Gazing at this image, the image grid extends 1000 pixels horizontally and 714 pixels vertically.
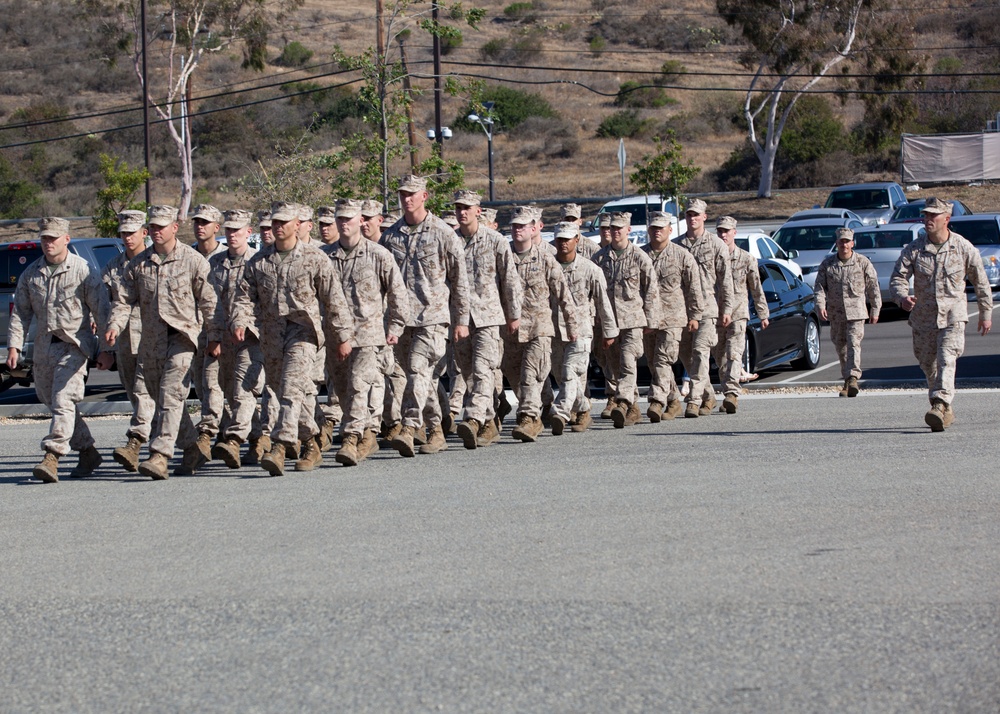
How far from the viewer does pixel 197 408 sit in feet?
49.1

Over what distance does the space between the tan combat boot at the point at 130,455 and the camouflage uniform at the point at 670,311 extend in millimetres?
4724

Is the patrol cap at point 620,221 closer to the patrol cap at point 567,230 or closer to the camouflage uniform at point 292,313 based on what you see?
the patrol cap at point 567,230

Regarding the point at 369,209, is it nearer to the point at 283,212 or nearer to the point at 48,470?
the point at 283,212

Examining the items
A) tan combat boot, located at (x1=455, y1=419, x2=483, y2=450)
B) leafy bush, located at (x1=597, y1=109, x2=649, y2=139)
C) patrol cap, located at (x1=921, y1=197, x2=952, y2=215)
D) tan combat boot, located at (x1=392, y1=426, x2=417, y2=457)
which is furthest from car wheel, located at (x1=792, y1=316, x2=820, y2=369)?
leafy bush, located at (x1=597, y1=109, x2=649, y2=139)

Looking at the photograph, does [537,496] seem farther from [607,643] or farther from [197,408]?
[197,408]

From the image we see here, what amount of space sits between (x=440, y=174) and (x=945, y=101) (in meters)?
47.8

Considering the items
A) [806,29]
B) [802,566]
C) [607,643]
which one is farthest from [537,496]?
[806,29]

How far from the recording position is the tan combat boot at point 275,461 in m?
9.70

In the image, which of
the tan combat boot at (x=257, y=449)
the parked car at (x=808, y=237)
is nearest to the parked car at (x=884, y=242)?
the parked car at (x=808, y=237)

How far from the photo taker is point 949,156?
155ft

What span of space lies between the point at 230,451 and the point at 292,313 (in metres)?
1.18

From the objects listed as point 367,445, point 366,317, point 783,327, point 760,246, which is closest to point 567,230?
point 366,317

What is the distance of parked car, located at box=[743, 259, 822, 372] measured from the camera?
52.2 ft

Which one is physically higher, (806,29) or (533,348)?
(806,29)
